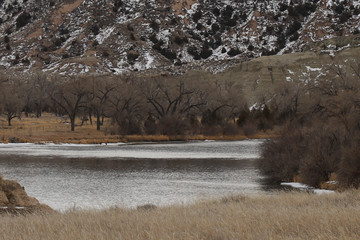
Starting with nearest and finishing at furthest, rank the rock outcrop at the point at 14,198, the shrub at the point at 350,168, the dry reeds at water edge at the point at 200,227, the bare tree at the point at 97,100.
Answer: the dry reeds at water edge at the point at 200,227 → the rock outcrop at the point at 14,198 → the shrub at the point at 350,168 → the bare tree at the point at 97,100

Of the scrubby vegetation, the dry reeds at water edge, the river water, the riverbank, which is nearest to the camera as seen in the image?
the dry reeds at water edge

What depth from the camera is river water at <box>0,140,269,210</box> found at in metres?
24.8

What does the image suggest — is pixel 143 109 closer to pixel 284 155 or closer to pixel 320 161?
pixel 284 155

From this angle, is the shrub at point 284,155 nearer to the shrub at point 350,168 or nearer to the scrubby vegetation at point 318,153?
the scrubby vegetation at point 318,153

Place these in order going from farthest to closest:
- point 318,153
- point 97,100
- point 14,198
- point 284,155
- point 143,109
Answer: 1. point 97,100
2. point 143,109
3. point 284,155
4. point 318,153
5. point 14,198

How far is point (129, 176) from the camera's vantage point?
34000 millimetres

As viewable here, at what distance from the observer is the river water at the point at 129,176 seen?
2480 cm

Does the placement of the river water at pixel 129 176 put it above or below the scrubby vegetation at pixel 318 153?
below

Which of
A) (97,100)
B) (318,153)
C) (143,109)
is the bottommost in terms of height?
(318,153)

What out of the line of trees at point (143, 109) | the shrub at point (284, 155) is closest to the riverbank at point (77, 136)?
the line of trees at point (143, 109)

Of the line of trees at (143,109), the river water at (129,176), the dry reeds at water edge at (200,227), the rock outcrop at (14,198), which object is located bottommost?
the river water at (129,176)

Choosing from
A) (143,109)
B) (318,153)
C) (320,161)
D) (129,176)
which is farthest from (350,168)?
(143,109)

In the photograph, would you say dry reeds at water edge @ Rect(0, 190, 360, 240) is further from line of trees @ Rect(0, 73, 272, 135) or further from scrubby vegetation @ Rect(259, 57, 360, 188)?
line of trees @ Rect(0, 73, 272, 135)

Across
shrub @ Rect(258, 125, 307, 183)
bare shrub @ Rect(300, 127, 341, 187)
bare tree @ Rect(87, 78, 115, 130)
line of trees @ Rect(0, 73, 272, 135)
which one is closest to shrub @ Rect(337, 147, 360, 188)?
bare shrub @ Rect(300, 127, 341, 187)
